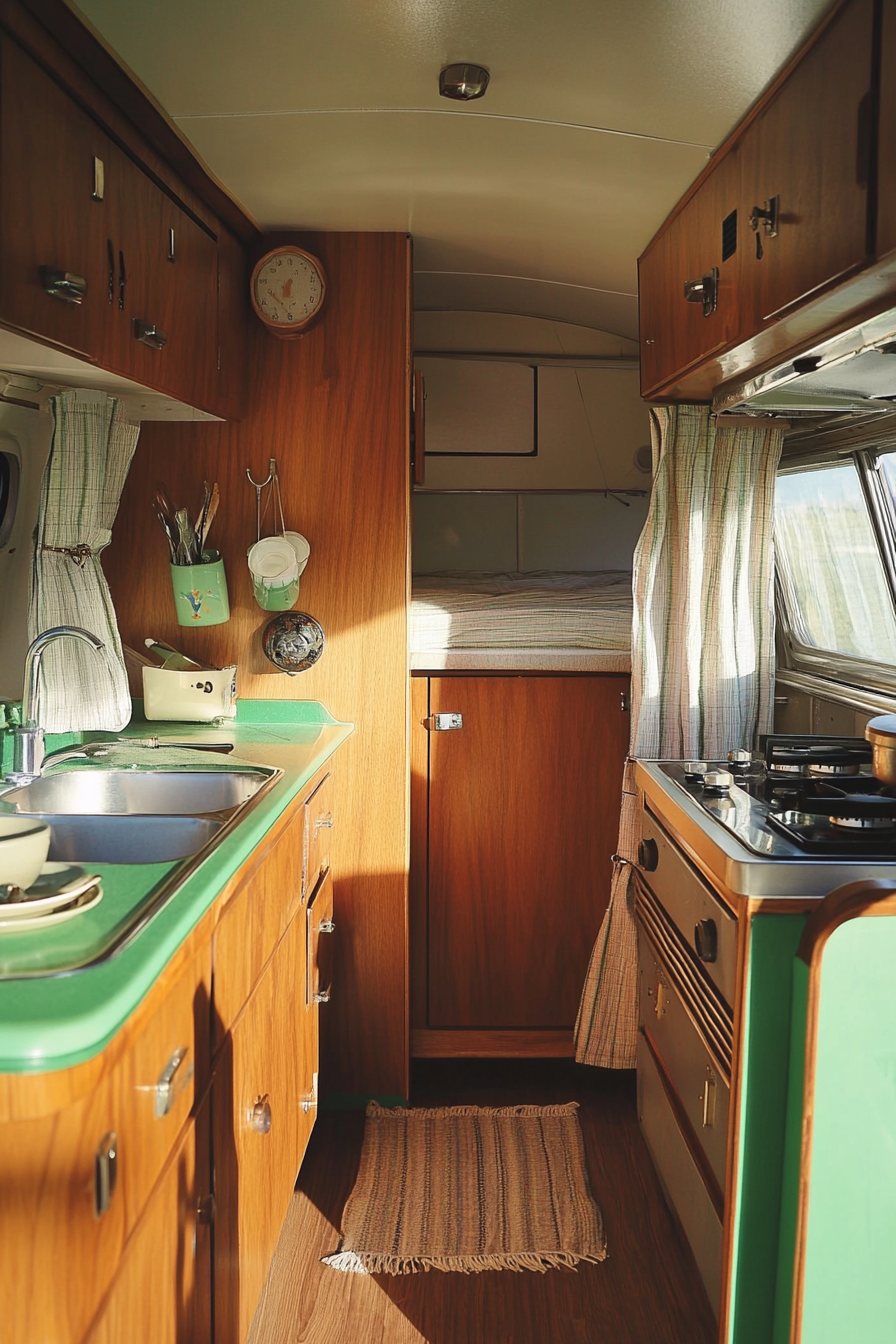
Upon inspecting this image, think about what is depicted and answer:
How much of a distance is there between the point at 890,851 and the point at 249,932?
3.36 feet

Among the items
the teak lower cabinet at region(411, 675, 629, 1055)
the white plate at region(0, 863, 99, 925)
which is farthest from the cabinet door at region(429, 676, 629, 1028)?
the white plate at region(0, 863, 99, 925)

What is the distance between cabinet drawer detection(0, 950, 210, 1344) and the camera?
99 cm

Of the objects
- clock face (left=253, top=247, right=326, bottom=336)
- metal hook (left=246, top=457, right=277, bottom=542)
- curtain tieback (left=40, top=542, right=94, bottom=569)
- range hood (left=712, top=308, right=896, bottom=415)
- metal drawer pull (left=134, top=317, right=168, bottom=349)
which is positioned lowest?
curtain tieback (left=40, top=542, right=94, bottom=569)

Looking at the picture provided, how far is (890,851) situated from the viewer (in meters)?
1.73

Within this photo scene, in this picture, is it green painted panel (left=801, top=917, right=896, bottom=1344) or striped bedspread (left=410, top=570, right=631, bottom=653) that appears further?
striped bedspread (left=410, top=570, right=631, bottom=653)

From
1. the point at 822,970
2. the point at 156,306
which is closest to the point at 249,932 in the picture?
the point at 822,970

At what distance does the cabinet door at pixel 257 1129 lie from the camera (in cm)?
159

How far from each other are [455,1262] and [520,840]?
1132 millimetres

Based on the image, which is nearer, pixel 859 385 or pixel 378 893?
pixel 859 385

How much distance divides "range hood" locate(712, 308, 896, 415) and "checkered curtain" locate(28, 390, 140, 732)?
1.30m

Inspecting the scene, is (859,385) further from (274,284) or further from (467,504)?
(467,504)

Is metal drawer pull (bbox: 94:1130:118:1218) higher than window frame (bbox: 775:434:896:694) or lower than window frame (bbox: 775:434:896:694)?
lower

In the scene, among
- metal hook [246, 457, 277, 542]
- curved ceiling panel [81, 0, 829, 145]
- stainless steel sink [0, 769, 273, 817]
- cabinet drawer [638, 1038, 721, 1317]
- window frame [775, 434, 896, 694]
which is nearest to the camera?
curved ceiling panel [81, 0, 829, 145]

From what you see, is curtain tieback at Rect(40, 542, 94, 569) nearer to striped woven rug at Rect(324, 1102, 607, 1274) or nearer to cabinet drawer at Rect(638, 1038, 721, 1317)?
striped woven rug at Rect(324, 1102, 607, 1274)
